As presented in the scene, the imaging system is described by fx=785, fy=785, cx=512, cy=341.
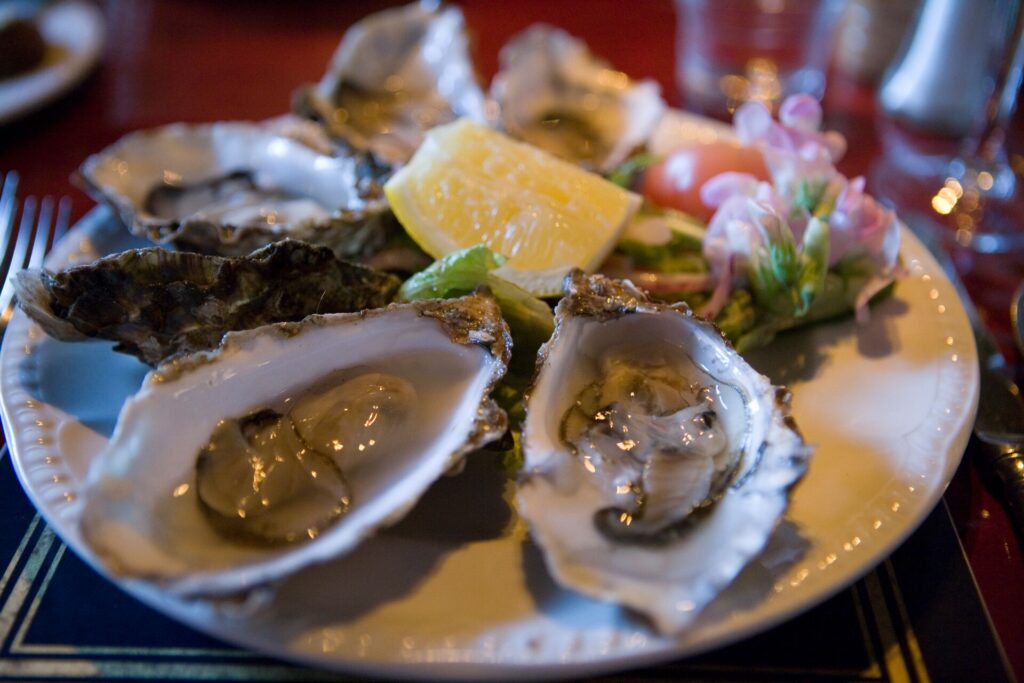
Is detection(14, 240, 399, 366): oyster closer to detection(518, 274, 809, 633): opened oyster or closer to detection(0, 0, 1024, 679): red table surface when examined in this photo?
detection(518, 274, 809, 633): opened oyster

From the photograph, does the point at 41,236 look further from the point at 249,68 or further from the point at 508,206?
the point at 249,68

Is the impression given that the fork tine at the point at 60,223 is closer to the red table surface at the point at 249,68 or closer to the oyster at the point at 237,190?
the red table surface at the point at 249,68

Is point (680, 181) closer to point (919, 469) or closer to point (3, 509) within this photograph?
point (919, 469)

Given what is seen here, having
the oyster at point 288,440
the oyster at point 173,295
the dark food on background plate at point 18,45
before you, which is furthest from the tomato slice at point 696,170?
the dark food on background plate at point 18,45

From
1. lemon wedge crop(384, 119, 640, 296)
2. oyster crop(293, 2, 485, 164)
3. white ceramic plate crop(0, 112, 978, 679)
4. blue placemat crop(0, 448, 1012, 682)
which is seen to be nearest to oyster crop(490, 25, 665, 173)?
oyster crop(293, 2, 485, 164)

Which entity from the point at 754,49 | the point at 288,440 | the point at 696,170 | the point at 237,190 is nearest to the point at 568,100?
the point at 696,170
